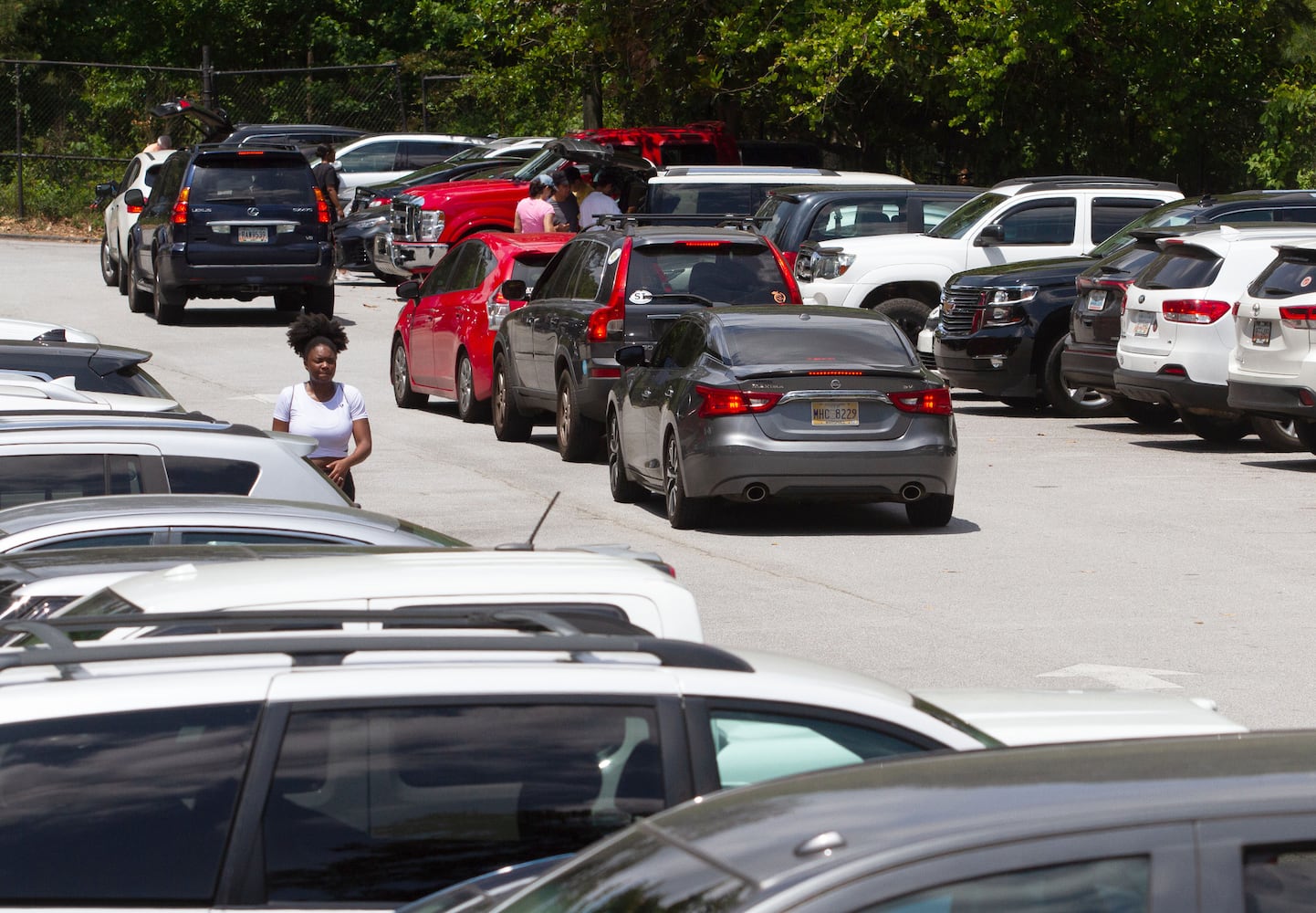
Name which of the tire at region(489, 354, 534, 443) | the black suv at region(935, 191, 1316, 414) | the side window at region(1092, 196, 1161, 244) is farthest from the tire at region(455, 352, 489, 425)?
the side window at region(1092, 196, 1161, 244)

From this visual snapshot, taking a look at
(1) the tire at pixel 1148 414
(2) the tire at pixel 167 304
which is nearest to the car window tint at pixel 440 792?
(1) the tire at pixel 1148 414

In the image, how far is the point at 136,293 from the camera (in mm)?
26672

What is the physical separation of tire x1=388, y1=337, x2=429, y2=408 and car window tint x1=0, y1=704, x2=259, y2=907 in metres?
16.2

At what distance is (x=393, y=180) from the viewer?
33.1m

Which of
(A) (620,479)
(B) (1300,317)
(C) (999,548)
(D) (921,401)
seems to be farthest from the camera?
(B) (1300,317)

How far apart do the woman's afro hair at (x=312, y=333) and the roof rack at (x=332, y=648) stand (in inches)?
286

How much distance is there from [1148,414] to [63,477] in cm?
1336

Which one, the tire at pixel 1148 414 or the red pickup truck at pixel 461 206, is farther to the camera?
the red pickup truck at pixel 461 206

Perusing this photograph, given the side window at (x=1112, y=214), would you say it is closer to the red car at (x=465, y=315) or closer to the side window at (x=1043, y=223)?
the side window at (x=1043, y=223)

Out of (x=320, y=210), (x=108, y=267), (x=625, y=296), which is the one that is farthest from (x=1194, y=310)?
(x=108, y=267)

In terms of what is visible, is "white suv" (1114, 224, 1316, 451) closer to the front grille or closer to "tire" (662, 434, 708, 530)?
the front grille

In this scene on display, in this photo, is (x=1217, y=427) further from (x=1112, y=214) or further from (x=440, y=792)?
(x=440, y=792)

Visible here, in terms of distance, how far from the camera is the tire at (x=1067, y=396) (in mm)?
19016

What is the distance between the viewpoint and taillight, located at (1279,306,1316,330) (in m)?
15.1
